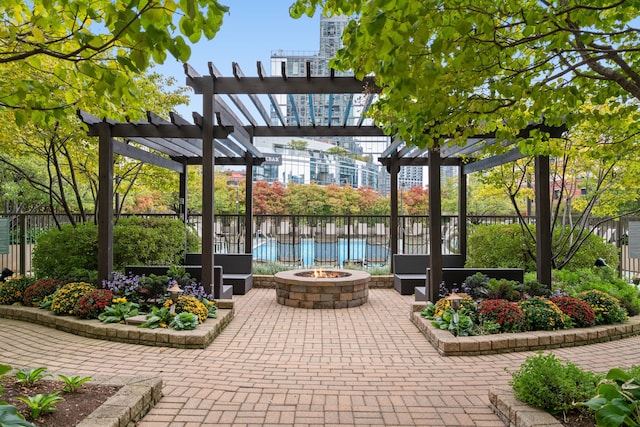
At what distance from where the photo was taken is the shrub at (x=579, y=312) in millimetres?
5359

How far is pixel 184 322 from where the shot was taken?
5402mm

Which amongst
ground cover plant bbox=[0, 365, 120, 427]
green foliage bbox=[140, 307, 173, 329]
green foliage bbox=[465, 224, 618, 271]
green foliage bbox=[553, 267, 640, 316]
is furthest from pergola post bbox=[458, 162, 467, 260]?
ground cover plant bbox=[0, 365, 120, 427]

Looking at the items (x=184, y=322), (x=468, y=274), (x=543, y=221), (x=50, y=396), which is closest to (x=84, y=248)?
(x=184, y=322)

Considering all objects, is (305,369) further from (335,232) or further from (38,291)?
(335,232)

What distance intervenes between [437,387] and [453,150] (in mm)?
5246

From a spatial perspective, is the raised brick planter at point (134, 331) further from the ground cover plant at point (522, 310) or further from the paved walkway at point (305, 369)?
the ground cover plant at point (522, 310)

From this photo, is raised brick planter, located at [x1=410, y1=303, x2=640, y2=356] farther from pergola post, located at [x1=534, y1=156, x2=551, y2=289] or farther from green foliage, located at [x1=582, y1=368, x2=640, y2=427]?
green foliage, located at [x1=582, y1=368, x2=640, y2=427]

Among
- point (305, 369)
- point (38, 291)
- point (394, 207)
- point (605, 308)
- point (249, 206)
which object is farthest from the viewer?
point (249, 206)

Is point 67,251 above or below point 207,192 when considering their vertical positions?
below

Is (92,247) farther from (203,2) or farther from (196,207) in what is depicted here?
(196,207)

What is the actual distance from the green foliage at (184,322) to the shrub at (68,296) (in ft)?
5.56

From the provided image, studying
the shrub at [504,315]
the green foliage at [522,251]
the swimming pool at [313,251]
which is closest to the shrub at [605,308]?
the shrub at [504,315]

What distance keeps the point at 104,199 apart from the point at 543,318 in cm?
633

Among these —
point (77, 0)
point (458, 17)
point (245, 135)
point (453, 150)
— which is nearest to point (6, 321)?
point (245, 135)
